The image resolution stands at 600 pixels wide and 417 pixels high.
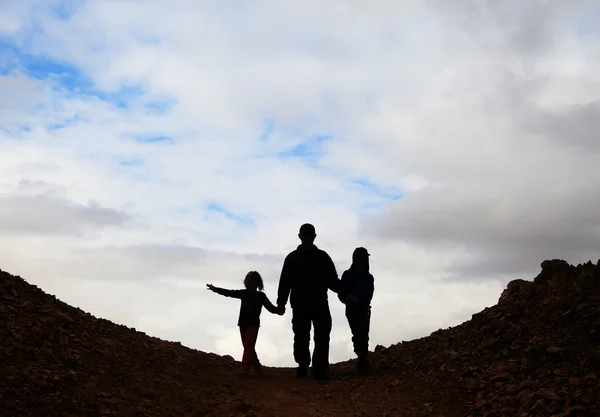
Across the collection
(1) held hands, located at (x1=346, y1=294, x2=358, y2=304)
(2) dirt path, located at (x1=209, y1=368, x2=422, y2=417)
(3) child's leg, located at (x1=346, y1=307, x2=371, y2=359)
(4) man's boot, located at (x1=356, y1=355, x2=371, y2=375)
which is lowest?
(2) dirt path, located at (x1=209, y1=368, x2=422, y2=417)

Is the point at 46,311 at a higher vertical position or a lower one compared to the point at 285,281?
lower

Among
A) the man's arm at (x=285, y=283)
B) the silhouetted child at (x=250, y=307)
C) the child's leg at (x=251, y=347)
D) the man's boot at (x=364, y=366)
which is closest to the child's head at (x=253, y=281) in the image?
the silhouetted child at (x=250, y=307)

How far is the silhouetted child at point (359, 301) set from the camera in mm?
12312

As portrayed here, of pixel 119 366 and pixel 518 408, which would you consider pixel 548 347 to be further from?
pixel 119 366

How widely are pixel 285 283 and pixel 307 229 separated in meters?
1.15

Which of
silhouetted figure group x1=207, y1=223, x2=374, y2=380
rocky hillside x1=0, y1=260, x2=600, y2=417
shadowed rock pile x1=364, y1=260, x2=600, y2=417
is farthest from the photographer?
silhouetted figure group x1=207, y1=223, x2=374, y2=380

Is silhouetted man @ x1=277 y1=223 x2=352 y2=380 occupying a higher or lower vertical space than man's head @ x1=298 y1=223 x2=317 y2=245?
lower

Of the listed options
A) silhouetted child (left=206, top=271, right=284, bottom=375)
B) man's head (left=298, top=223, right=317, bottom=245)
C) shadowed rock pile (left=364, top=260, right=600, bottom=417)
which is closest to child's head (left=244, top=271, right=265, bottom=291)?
silhouetted child (left=206, top=271, right=284, bottom=375)

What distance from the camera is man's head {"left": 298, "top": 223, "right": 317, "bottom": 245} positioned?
40.6ft

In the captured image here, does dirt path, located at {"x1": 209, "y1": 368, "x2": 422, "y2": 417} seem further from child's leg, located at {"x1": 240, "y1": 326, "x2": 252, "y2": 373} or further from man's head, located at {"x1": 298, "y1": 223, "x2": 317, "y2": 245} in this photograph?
man's head, located at {"x1": 298, "y1": 223, "x2": 317, "y2": 245}

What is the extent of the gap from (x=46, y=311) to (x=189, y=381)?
3.04 meters

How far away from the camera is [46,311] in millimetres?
11875

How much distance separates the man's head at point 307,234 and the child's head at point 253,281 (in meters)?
1.13

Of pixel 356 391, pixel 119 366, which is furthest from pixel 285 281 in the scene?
pixel 119 366
